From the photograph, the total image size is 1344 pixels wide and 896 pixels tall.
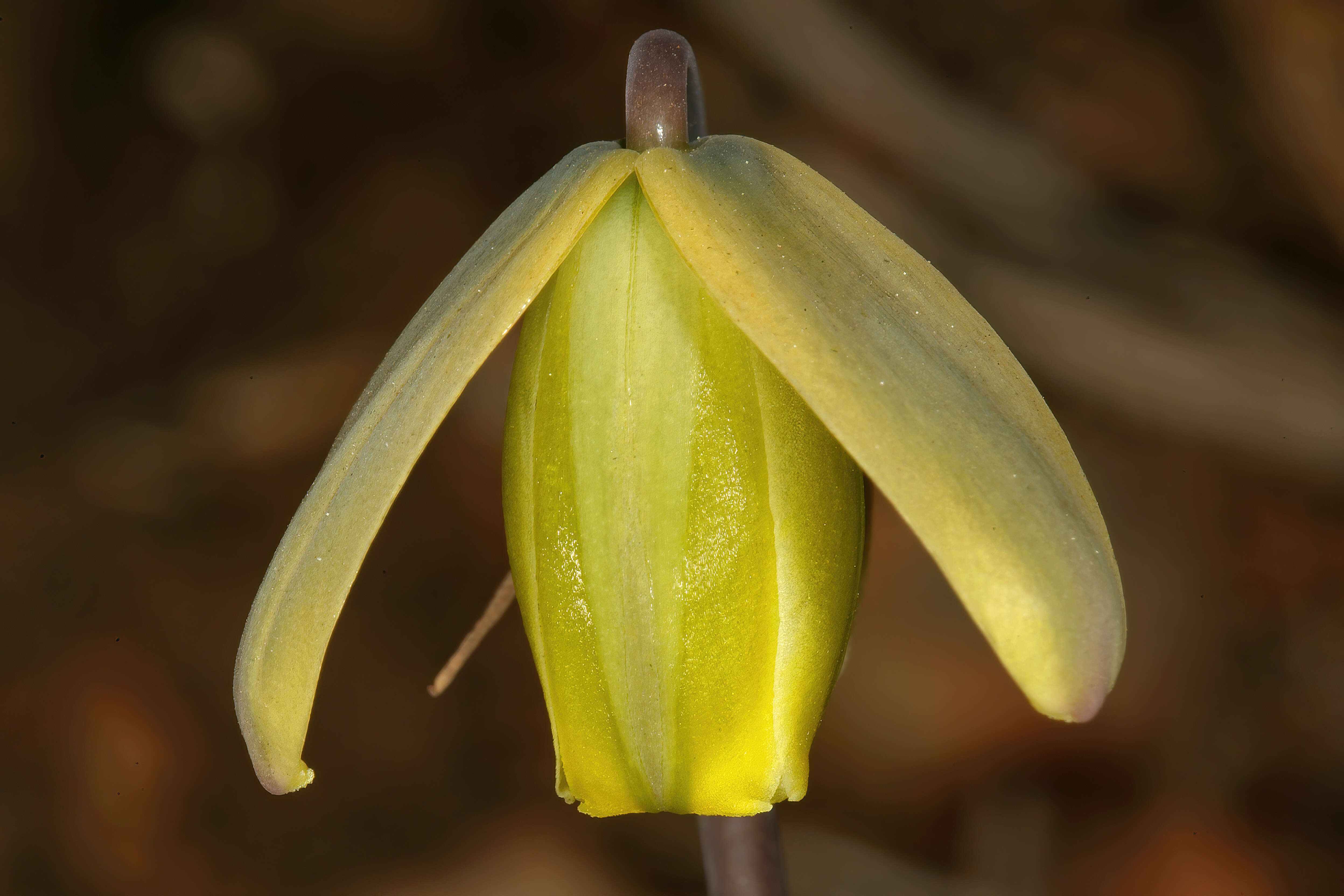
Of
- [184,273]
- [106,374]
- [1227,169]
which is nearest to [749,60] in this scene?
[1227,169]

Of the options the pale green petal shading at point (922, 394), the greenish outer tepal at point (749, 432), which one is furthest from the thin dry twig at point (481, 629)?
the pale green petal shading at point (922, 394)

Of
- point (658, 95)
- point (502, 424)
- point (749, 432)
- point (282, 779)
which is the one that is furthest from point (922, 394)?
point (502, 424)

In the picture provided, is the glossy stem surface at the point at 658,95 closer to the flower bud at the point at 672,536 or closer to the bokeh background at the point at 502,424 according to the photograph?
the flower bud at the point at 672,536

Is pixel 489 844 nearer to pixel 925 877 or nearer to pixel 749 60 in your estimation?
pixel 925 877

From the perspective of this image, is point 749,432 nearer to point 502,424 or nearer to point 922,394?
point 922,394

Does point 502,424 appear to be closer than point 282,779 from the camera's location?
No
